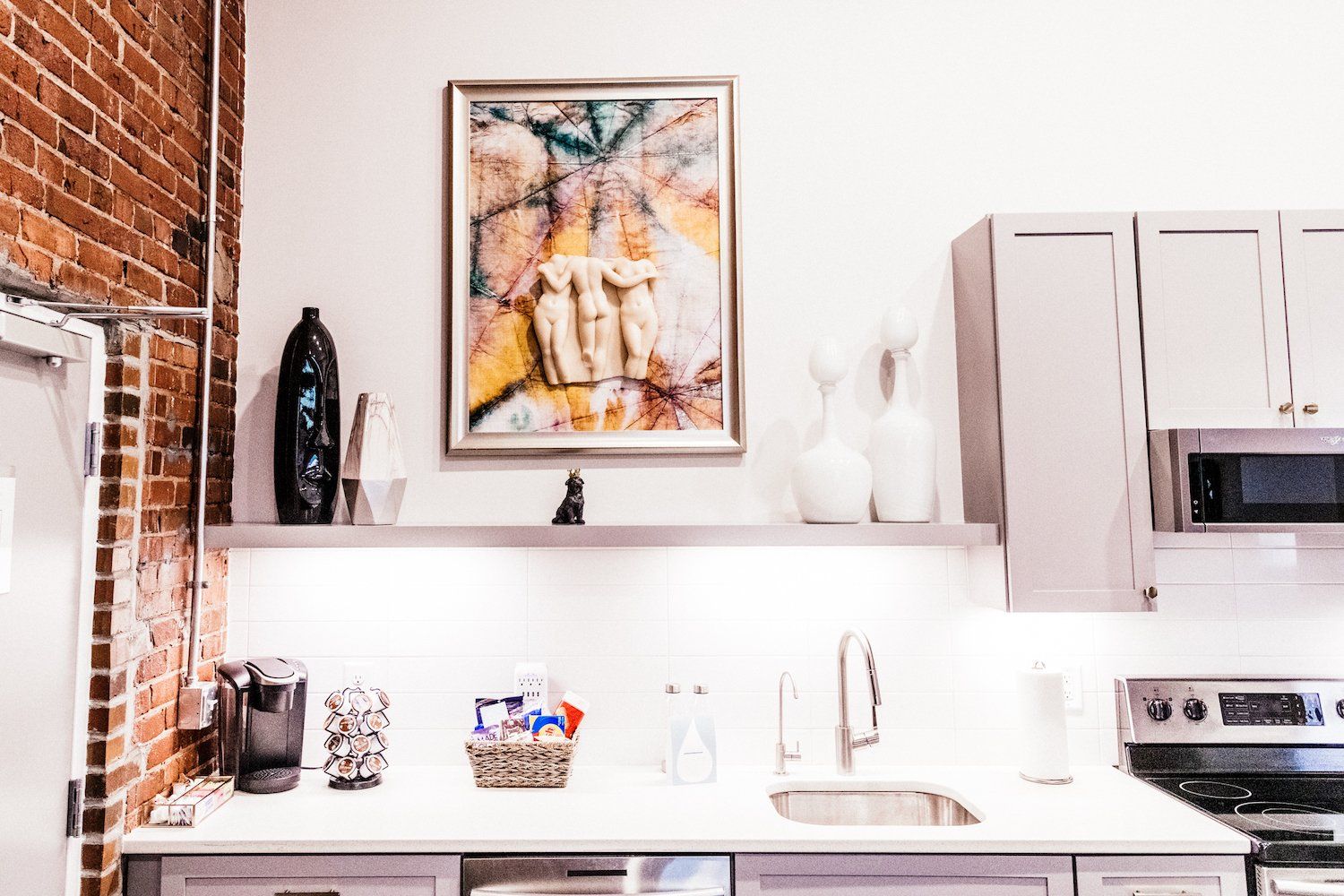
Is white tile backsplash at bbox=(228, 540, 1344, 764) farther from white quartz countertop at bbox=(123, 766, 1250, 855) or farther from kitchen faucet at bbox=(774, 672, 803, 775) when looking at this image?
white quartz countertop at bbox=(123, 766, 1250, 855)

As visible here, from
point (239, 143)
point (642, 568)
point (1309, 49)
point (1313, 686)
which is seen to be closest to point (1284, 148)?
point (1309, 49)

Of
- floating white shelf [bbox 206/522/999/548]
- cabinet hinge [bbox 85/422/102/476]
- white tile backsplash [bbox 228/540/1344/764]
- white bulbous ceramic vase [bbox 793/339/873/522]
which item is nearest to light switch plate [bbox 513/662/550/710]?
white tile backsplash [bbox 228/540/1344/764]

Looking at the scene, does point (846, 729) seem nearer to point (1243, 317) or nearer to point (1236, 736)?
point (1236, 736)

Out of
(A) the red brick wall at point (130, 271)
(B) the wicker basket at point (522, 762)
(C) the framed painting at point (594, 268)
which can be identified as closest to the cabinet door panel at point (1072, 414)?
(C) the framed painting at point (594, 268)

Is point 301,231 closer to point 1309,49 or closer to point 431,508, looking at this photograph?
point 431,508

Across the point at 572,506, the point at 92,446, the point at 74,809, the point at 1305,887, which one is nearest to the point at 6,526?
the point at 92,446

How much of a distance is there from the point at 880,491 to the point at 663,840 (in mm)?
1036

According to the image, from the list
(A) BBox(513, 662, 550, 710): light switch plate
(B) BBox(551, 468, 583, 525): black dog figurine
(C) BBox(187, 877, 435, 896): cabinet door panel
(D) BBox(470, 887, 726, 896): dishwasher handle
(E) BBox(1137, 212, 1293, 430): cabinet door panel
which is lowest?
(D) BBox(470, 887, 726, 896): dishwasher handle

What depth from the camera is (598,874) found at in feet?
5.76

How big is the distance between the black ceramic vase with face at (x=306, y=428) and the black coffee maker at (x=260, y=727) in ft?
1.34

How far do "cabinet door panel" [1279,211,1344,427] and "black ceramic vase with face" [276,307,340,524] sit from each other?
8.25 ft

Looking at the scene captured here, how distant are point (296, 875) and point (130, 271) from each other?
4.48 feet

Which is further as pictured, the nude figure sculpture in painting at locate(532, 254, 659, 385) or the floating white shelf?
the nude figure sculpture in painting at locate(532, 254, 659, 385)

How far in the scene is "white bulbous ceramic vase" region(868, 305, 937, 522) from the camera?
2191 millimetres
